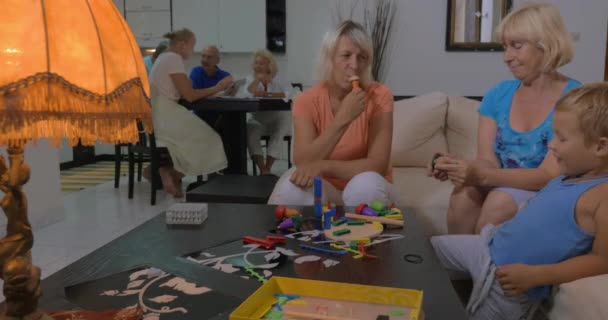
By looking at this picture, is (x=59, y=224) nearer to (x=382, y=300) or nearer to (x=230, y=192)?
(x=230, y=192)

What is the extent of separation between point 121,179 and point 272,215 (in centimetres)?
365

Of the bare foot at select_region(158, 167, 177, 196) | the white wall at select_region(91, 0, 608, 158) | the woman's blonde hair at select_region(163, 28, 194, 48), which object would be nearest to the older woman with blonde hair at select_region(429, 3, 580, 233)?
the bare foot at select_region(158, 167, 177, 196)

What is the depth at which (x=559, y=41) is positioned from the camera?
5.34 ft

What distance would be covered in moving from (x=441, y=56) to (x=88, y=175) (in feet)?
12.2

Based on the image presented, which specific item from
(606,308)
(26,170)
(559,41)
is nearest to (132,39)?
(26,170)

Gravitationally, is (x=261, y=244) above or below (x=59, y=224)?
above

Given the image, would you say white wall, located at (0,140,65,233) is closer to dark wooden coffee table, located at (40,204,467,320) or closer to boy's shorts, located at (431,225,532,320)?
dark wooden coffee table, located at (40,204,467,320)

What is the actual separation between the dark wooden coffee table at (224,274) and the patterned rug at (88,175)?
11.0 feet

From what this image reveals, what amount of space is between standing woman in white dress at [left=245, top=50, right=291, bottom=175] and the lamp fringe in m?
4.03

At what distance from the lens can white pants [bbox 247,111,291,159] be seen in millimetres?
4770

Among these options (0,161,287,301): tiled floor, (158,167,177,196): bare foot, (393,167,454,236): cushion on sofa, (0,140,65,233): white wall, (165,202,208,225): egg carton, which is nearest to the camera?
(165,202,208,225): egg carton

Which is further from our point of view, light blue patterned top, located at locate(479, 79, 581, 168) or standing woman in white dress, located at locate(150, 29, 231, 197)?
standing woman in white dress, located at locate(150, 29, 231, 197)

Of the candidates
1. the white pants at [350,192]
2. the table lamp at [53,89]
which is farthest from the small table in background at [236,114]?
the table lamp at [53,89]

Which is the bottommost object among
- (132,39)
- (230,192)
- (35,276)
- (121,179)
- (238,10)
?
(121,179)
